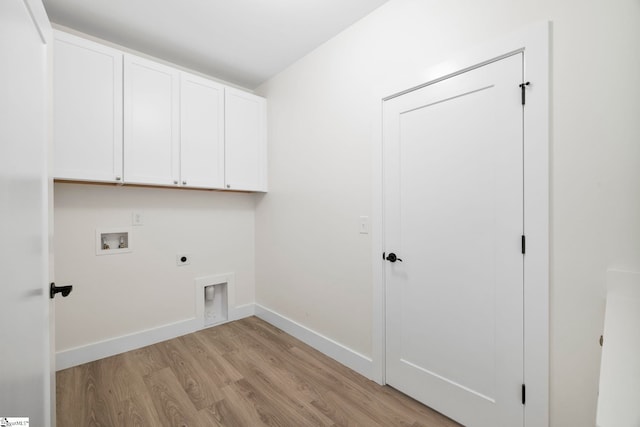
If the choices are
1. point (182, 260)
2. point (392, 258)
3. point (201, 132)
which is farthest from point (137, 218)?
point (392, 258)

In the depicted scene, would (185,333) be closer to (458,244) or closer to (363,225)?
(363,225)

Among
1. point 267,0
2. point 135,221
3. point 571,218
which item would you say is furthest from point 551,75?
point 135,221

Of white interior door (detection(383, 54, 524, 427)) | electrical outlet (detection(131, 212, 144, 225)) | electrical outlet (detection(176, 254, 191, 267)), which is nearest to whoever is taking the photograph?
white interior door (detection(383, 54, 524, 427))

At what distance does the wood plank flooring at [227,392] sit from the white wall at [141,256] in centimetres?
31

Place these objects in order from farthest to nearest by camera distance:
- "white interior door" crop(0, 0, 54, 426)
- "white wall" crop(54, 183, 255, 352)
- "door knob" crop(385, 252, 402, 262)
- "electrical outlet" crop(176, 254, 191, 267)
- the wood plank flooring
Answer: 1. "electrical outlet" crop(176, 254, 191, 267)
2. "white wall" crop(54, 183, 255, 352)
3. "door knob" crop(385, 252, 402, 262)
4. the wood plank flooring
5. "white interior door" crop(0, 0, 54, 426)

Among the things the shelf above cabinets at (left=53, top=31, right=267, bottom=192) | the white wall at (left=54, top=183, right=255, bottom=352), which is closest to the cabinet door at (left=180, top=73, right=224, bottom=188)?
the shelf above cabinets at (left=53, top=31, right=267, bottom=192)

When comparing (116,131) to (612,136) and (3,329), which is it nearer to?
(3,329)

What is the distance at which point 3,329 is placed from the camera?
64cm

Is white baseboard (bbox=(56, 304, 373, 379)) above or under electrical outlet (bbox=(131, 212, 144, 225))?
under

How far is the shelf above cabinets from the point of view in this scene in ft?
6.27

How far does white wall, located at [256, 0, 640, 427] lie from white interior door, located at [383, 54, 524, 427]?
→ 6.1 inches

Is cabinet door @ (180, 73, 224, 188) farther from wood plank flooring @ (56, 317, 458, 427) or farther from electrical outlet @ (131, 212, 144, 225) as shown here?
wood plank flooring @ (56, 317, 458, 427)

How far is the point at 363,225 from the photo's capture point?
204 cm

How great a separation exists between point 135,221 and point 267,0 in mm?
2021
